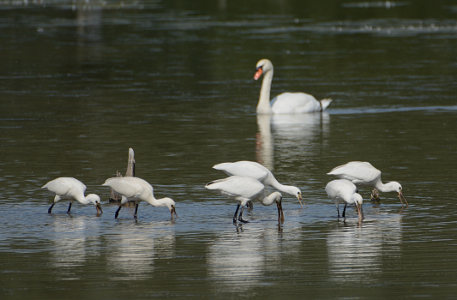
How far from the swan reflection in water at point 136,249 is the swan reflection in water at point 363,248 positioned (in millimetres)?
1872

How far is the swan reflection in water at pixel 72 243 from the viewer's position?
11531 mm

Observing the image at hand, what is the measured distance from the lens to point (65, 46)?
42531 mm

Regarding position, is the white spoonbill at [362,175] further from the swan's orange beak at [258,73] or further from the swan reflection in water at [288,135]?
the swan's orange beak at [258,73]

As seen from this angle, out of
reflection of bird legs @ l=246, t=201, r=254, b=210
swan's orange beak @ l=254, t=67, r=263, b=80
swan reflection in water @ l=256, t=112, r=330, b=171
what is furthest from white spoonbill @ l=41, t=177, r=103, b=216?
swan's orange beak @ l=254, t=67, r=263, b=80

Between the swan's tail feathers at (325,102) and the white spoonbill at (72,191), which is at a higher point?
the white spoonbill at (72,191)

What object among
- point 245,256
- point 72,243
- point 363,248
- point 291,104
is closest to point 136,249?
point 72,243

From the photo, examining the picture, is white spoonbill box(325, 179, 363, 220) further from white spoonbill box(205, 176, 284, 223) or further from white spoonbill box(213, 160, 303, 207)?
white spoonbill box(205, 176, 284, 223)

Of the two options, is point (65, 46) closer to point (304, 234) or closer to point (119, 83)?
point (119, 83)

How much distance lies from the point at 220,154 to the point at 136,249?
7465mm

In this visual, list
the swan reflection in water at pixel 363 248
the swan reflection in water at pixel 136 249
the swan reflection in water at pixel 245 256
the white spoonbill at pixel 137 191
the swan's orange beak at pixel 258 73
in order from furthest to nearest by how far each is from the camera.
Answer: the swan's orange beak at pixel 258 73 < the white spoonbill at pixel 137 191 < the swan reflection in water at pixel 136 249 < the swan reflection in water at pixel 363 248 < the swan reflection in water at pixel 245 256

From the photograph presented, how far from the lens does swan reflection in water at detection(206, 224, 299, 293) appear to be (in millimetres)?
10719

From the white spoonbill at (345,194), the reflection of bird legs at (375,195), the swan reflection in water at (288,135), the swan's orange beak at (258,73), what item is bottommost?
the swan reflection in water at (288,135)

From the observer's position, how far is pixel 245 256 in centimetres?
1187

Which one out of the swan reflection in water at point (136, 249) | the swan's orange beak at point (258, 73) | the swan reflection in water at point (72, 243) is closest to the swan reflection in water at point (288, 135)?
the swan's orange beak at point (258, 73)
